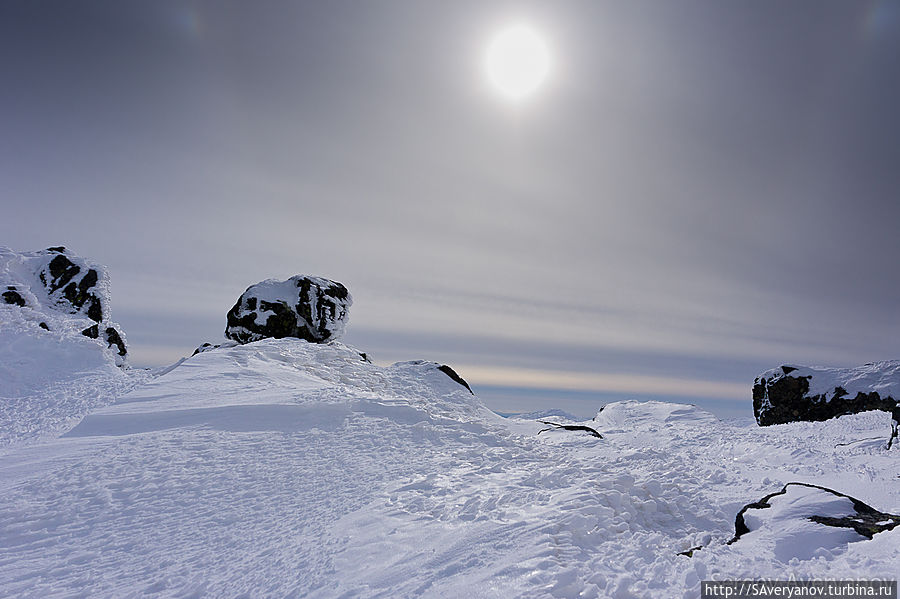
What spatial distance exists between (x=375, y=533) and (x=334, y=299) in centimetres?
3425

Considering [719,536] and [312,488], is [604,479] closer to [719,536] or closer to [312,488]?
[719,536]

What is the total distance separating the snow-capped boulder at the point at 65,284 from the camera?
99.3 ft

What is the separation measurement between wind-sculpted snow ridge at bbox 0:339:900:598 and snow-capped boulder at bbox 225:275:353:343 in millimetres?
21888

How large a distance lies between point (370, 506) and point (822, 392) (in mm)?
28896

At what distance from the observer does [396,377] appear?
22.3m

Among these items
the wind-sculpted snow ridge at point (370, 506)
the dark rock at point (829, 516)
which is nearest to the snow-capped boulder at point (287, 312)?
the wind-sculpted snow ridge at point (370, 506)

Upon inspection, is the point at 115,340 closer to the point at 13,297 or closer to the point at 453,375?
the point at 13,297

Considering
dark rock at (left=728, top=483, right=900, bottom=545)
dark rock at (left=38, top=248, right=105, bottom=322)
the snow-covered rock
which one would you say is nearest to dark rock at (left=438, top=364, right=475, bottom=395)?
the snow-covered rock

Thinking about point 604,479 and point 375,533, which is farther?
point 604,479

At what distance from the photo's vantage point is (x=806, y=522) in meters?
5.61

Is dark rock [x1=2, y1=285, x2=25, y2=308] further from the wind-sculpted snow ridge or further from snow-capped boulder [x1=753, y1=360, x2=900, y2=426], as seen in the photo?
snow-capped boulder [x1=753, y1=360, x2=900, y2=426]

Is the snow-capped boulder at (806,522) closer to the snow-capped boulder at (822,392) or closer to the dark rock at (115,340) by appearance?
the snow-capped boulder at (822,392)

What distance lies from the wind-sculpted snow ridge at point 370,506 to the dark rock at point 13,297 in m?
23.3

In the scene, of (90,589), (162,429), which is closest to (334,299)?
(162,429)
